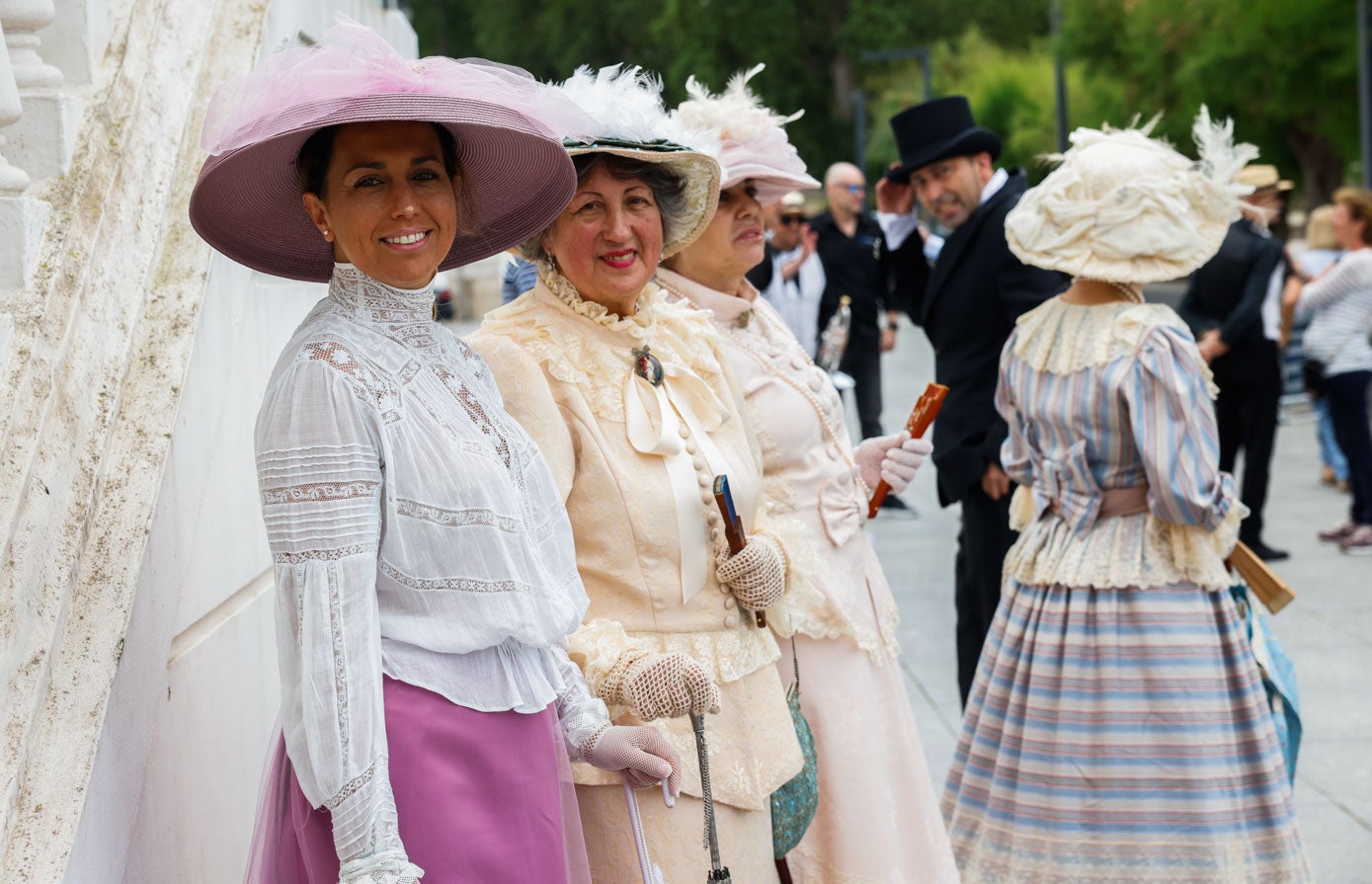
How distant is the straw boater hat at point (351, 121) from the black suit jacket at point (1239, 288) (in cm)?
624

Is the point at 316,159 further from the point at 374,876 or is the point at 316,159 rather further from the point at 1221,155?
the point at 1221,155

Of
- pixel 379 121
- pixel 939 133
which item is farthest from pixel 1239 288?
pixel 379 121

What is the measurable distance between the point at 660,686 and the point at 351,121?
1.02 meters

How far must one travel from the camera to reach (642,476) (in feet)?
9.07

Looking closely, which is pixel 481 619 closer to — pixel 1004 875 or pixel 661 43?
pixel 1004 875

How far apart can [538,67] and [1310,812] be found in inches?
2035

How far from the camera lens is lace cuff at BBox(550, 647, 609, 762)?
7.87 ft

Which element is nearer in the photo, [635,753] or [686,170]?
[635,753]

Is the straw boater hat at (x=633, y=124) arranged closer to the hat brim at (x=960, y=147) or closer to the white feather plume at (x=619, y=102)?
the white feather plume at (x=619, y=102)

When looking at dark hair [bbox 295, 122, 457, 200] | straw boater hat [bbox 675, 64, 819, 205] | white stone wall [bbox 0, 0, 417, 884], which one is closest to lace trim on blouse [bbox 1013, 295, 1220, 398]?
straw boater hat [bbox 675, 64, 819, 205]

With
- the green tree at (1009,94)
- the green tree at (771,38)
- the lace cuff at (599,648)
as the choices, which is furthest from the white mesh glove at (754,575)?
the green tree at (771,38)

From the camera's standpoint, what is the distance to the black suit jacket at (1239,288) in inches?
315

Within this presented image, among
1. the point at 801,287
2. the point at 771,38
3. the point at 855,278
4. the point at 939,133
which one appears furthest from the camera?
the point at 771,38

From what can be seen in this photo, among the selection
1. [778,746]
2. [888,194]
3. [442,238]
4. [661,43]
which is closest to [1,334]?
[442,238]
